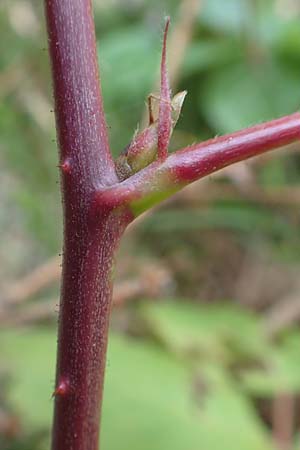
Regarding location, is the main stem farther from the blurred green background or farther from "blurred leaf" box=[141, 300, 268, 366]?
"blurred leaf" box=[141, 300, 268, 366]

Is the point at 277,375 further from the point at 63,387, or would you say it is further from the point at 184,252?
the point at 63,387

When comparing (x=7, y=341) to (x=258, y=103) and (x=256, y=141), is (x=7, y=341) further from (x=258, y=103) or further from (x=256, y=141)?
(x=256, y=141)

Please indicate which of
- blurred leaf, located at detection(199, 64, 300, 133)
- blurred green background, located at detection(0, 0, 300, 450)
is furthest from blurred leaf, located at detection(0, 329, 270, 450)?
blurred leaf, located at detection(199, 64, 300, 133)

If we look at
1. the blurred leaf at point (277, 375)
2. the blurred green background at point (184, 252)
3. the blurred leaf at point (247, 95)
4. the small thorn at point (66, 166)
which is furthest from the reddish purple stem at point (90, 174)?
the blurred leaf at point (247, 95)

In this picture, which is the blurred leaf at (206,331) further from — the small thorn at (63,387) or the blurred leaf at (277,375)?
the small thorn at (63,387)

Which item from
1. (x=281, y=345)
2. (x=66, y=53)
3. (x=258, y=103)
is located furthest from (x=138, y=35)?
(x=66, y=53)

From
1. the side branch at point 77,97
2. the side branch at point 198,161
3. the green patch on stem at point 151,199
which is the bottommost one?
the green patch on stem at point 151,199
